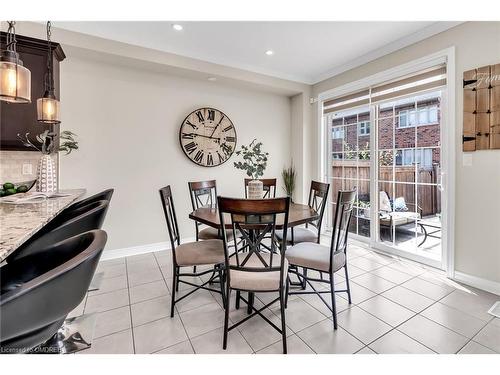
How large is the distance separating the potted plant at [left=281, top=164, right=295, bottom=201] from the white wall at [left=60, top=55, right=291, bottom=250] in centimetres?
103

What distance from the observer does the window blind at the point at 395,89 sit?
291 centimetres

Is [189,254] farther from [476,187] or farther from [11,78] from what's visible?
[476,187]

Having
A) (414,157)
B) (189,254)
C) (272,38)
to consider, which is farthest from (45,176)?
(414,157)

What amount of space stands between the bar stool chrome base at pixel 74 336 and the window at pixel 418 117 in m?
4.00

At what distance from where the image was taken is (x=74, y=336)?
71.2 inches

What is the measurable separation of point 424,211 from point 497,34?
6.37ft

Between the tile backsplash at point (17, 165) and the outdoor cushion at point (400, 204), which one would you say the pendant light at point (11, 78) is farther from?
the outdoor cushion at point (400, 204)

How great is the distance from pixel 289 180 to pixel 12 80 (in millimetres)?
3889

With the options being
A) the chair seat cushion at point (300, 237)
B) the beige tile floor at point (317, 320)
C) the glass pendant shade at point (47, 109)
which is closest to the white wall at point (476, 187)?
the beige tile floor at point (317, 320)

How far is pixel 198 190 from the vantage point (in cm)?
319

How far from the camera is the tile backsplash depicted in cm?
264

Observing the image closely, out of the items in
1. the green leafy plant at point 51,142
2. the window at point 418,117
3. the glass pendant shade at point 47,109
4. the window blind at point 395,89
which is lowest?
the green leafy plant at point 51,142

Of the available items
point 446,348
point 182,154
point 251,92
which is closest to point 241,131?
point 251,92

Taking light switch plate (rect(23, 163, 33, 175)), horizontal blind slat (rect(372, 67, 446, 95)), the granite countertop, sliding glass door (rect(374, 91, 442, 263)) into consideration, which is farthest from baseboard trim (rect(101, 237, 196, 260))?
horizontal blind slat (rect(372, 67, 446, 95))
